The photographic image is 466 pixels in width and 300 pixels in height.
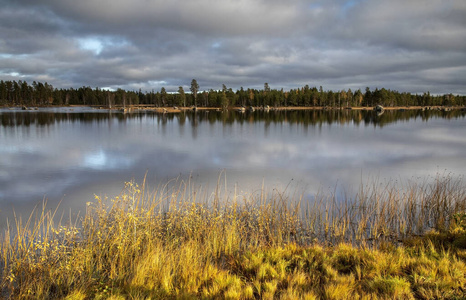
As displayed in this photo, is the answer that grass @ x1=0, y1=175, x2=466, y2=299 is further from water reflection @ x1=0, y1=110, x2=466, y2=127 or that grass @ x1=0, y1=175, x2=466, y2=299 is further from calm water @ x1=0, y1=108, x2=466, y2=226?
water reflection @ x1=0, y1=110, x2=466, y2=127

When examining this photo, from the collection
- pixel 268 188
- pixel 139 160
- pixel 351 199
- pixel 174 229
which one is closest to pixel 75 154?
pixel 139 160

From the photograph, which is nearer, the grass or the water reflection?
the grass

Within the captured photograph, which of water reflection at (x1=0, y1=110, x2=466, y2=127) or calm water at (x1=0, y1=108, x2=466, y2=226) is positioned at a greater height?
water reflection at (x1=0, y1=110, x2=466, y2=127)

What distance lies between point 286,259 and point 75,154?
26.5 m

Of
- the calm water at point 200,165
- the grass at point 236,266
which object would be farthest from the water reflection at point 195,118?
the grass at point 236,266

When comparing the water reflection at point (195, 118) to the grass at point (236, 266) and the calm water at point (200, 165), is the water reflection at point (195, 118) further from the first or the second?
the grass at point (236, 266)

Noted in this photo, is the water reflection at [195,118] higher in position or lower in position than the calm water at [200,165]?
higher

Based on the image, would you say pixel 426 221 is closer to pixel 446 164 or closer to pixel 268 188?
pixel 268 188

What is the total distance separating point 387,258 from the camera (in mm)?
7684

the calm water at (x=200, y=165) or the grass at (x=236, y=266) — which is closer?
the grass at (x=236, y=266)

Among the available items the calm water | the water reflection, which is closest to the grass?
the calm water

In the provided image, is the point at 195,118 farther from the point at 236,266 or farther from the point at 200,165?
the point at 236,266

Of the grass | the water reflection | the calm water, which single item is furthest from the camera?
the water reflection

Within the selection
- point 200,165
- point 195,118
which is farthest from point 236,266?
point 195,118
